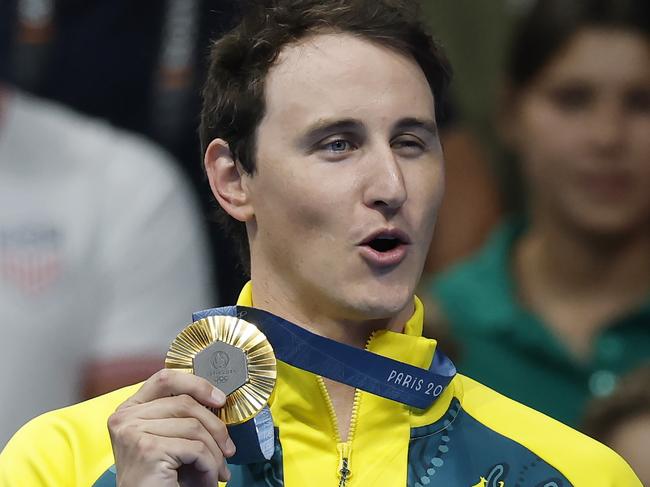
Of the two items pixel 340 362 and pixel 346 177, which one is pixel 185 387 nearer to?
pixel 340 362

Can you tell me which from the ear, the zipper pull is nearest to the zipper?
the zipper pull

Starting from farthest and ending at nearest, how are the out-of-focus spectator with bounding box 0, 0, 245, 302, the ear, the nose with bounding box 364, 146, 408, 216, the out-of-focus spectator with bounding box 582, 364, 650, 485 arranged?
1. the out-of-focus spectator with bounding box 0, 0, 245, 302
2. the out-of-focus spectator with bounding box 582, 364, 650, 485
3. the ear
4. the nose with bounding box 364, 146, 408, 216

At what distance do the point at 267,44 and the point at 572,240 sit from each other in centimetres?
300

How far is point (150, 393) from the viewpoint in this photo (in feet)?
11.9

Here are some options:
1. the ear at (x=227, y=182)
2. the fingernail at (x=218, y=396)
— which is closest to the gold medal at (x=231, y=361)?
the fingernail at (x=218, y=396)

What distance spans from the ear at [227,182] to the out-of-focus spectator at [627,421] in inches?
62.4

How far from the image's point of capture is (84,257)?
6363 mm

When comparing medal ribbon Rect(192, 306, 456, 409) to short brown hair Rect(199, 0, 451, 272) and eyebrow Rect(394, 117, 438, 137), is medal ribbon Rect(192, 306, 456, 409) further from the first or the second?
eyebrow Rect(394, 117, 438, 137)

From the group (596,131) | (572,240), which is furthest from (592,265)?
(596,131)

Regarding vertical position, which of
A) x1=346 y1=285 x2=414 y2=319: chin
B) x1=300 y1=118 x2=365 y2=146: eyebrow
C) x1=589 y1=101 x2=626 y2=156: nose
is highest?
x1=300 y1=118 x2=365 y2=146: eyebrow

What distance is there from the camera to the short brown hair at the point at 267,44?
154 inches

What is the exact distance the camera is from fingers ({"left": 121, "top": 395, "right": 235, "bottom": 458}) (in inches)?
140

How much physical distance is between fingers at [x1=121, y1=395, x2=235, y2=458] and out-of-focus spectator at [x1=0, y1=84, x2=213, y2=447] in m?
2.48

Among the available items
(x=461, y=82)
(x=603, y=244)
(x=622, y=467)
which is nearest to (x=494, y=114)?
(x=461, y=82)
